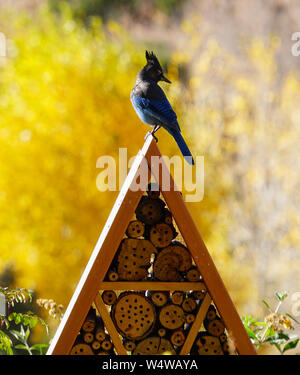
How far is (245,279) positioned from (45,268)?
2.44m

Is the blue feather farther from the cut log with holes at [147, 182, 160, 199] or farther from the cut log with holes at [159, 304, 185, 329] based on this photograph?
the cut log with holes at [159, 304, 185, 329]

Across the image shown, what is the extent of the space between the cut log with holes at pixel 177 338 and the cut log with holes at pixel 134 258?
0.73 ft

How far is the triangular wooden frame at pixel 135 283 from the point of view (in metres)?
1.70

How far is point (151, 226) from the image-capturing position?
179cm

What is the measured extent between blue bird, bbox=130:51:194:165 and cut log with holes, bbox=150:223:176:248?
30 cm

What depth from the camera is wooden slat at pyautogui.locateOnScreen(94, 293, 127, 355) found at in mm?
1712

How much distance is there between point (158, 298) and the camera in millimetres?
1771

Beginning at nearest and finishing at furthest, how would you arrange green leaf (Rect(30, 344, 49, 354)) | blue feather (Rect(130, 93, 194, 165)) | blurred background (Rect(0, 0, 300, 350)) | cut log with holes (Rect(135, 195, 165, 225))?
cut log with holes (Rect(135, 195, 165, 225)) → blue feather (Rect(130, 93, 194, 165)) → green leaf (Rect(30, 344, 49, 354)) → blurred background (Rect(0, 0, 300, 350))

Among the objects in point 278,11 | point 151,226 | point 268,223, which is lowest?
point 268,223

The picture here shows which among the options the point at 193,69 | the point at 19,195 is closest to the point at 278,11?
the point at 193,69

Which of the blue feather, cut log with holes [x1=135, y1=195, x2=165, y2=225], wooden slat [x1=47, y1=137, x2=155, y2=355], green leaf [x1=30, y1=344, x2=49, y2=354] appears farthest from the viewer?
green leaf [x1=30, y1=344, x2=49, y2=354]

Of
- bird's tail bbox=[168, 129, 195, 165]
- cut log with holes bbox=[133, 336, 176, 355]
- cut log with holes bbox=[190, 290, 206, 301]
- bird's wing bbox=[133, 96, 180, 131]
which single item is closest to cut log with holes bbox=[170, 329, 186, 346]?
cut log with holes bbox=[133, 336, 176, 355]

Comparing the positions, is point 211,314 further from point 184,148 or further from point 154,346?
point 184,148

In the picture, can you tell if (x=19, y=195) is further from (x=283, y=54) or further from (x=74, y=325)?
(x=283, y=54)
